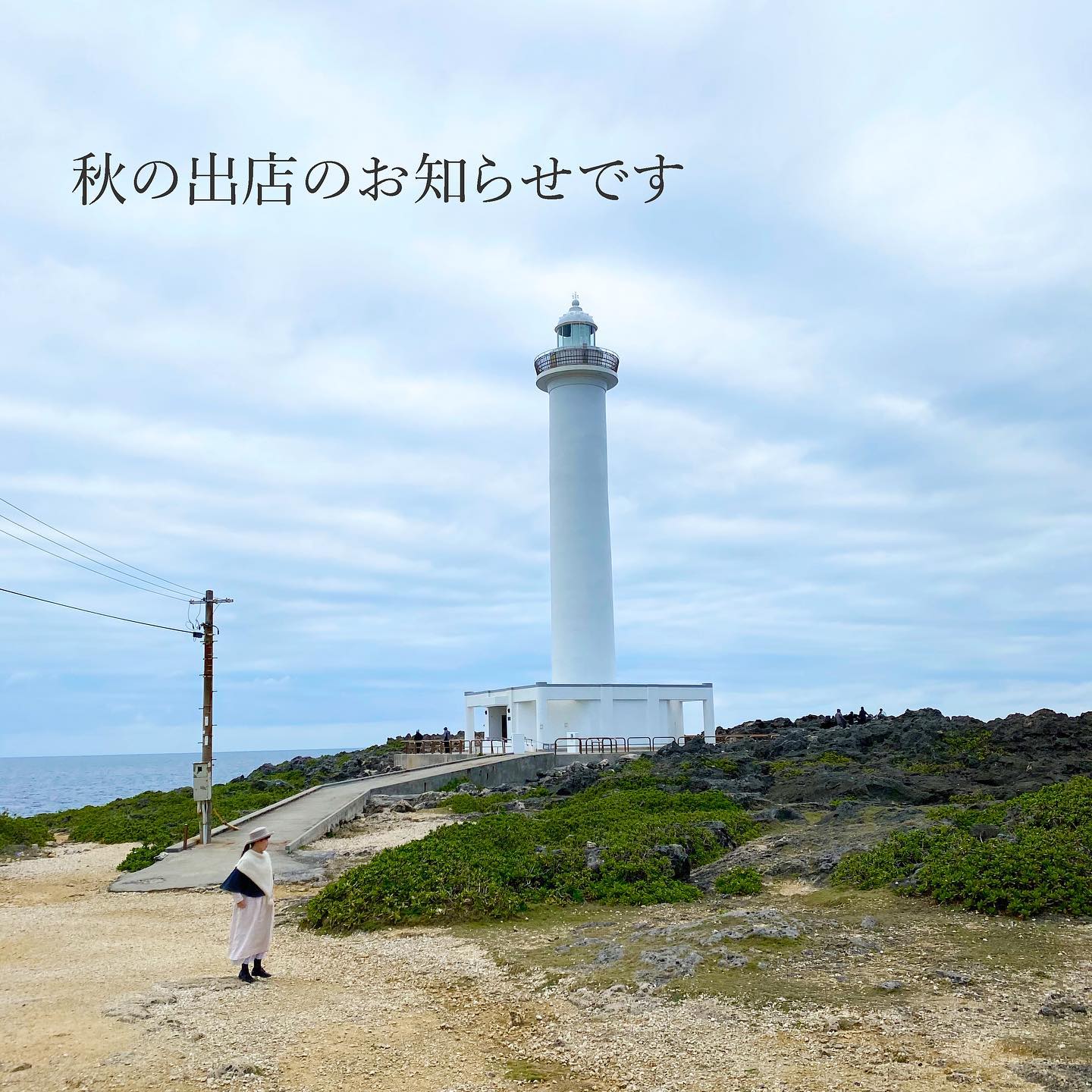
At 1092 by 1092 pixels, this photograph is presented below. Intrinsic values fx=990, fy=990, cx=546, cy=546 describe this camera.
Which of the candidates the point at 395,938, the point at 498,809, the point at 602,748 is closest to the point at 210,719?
the point at 498,809

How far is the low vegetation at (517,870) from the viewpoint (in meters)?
11.9

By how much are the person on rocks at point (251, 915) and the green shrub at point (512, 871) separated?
7.66 ft

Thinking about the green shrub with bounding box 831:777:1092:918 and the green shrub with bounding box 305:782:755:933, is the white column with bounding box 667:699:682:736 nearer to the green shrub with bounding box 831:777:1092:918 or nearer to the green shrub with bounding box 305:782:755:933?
the green shrub with bounding box 305:782:755:933

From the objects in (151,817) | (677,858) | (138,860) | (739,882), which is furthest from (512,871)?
(151,817)

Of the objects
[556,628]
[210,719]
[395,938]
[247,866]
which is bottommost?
[395,938]

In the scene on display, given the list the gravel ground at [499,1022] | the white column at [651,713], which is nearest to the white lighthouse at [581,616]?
the white column at [651,713]

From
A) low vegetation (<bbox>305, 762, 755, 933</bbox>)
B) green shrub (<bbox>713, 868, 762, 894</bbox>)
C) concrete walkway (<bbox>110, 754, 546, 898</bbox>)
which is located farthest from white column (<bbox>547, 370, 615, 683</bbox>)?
green shrub (<bbox>713, 868, 762, 894</bbox>)

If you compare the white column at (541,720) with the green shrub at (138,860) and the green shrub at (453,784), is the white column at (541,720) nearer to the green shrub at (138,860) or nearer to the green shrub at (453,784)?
the green shrub at (453,784)

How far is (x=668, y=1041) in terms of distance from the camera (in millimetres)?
7215

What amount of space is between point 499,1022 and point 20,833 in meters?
18.3

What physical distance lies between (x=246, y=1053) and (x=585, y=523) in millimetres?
35703

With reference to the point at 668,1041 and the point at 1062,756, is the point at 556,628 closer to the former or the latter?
the point at 1062,756

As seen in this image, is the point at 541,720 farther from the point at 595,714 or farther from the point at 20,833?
the point at 20,833

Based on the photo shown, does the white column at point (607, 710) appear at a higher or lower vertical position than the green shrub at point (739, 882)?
higher
